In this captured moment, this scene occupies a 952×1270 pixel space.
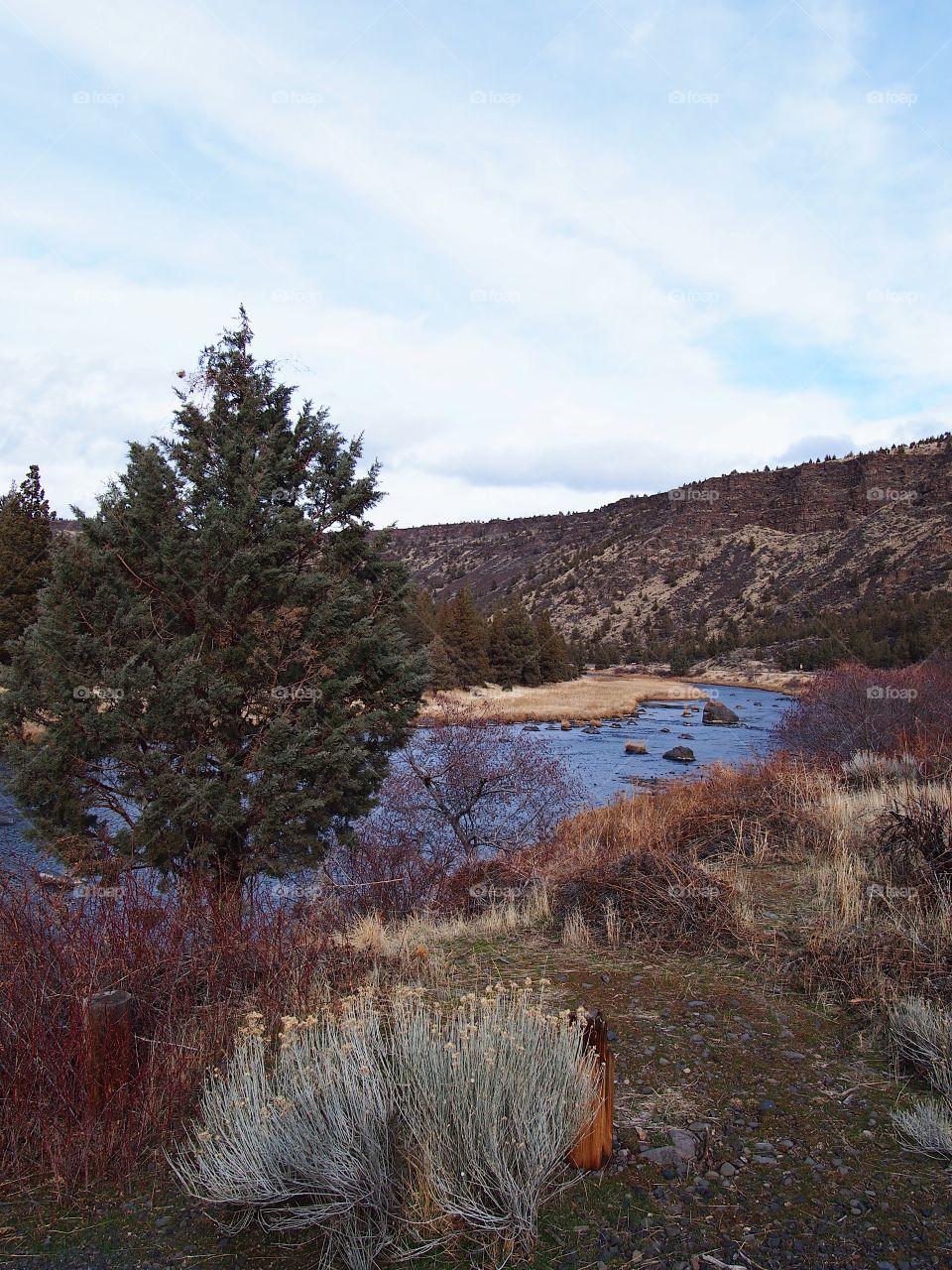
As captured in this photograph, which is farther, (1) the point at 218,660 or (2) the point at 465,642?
(2) the point at 465,642

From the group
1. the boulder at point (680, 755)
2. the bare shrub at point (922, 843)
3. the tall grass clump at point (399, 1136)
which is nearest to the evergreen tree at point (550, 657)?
the boulder at point (680, 755)

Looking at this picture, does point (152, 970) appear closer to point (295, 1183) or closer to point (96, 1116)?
point (96, 1116)

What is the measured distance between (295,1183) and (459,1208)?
73cm

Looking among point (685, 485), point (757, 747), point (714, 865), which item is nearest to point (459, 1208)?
point (714, 865)

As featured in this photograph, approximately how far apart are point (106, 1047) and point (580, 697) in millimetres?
42797

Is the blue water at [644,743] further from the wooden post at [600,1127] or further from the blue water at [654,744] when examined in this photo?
the wooden post at [600,1127]

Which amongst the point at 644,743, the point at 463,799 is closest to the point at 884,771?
the point at 463,799

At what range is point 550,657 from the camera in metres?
57.7

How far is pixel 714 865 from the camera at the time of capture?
8609mm

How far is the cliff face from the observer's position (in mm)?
74188

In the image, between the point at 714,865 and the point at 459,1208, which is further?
the point at 714,865

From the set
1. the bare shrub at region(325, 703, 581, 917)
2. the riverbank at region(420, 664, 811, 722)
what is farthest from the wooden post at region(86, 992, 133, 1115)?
the riverbank at region(420, 664, 811, 722)

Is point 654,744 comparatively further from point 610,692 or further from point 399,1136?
point 399,1136

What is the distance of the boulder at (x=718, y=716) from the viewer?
3462cm
